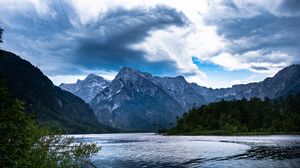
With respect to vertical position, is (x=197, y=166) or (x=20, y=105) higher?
(x=20, y=105)

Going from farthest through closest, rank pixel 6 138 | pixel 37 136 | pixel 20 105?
pixel 37 136 → pixel 20 105 → pixel 6 138

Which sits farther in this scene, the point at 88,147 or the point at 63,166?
the point at 88,147

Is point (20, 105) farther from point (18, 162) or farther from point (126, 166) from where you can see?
point (126, 166)

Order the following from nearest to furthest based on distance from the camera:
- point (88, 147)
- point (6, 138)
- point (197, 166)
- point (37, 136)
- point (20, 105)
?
point (6, 138)
point (20, 105)
point (37, 136)
point (88, 147)
point (197, 166)

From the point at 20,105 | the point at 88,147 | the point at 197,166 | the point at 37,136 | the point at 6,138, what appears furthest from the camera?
the point at 197,166

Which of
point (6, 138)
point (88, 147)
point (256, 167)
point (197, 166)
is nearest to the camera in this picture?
point (6, 138)

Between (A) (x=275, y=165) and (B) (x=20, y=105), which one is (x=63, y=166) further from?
(A) (x=275, y=165)

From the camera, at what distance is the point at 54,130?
36125mm

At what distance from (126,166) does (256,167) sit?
29085 millimetres

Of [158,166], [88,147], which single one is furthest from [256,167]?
[88,147]

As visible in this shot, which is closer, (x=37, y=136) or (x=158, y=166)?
(x=37, y=136)

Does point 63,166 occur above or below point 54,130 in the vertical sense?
below

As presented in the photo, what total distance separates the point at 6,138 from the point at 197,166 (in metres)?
65.3

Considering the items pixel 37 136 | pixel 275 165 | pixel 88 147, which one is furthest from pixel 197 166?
pixel 37 136
